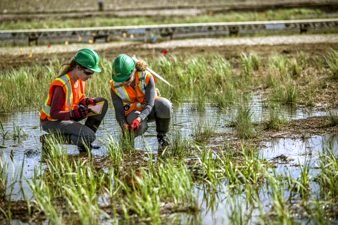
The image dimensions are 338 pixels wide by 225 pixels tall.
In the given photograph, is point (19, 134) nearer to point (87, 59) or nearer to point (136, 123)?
point (87, 59)

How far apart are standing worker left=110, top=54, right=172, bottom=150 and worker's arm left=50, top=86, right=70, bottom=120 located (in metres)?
0.56

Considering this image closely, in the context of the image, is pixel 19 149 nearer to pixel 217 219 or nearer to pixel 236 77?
pixel 217 219

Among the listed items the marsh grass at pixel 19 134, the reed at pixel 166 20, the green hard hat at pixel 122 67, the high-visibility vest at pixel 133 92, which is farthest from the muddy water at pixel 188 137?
the reed at pixel 166 20

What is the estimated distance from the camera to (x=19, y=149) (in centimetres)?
834

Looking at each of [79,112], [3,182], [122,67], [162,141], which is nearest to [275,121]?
[162,141]

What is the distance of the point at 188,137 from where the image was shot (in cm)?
849

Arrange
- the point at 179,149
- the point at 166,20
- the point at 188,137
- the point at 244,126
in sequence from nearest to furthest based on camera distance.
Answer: the point at 179,149 → the point at 188,137 → the point at 244,126 → the point at 166,20

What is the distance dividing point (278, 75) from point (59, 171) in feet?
21.5

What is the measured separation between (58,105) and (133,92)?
33.7 inches

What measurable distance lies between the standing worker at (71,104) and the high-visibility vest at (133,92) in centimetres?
32

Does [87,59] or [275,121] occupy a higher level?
[87,59]

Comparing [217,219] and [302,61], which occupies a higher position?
[302,61]

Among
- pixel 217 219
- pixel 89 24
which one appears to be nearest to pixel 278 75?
pixel 217 219

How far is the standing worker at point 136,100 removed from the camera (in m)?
7.91
